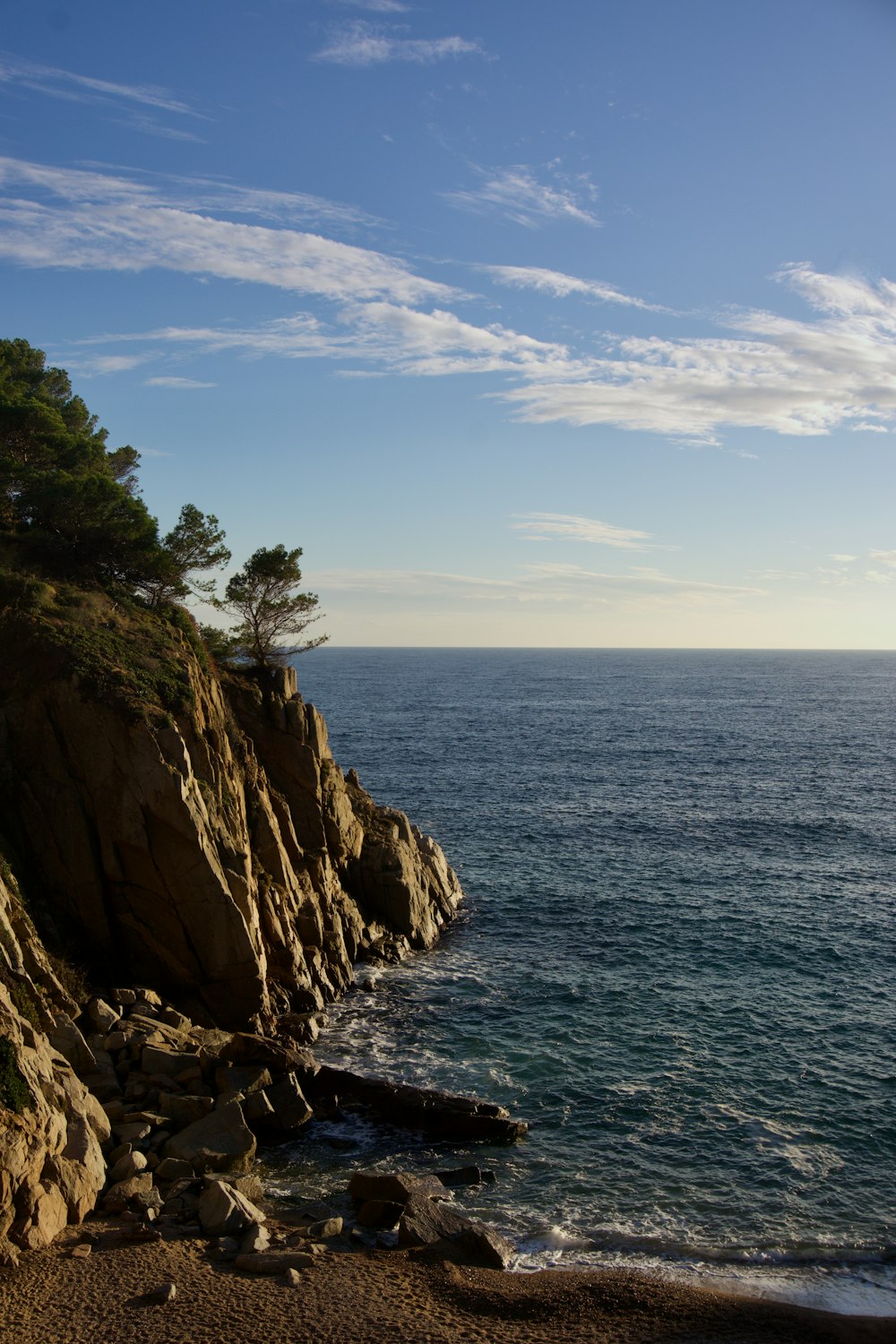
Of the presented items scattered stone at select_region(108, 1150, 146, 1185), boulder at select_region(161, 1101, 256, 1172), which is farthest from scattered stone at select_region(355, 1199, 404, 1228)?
scattered stone at select_region(108, 1150, 146, 1185)

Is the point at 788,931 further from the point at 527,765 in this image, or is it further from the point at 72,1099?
the point at 527,765

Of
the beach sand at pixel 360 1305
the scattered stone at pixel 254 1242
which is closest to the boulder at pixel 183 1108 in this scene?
the beach sand at pixel 360 1305

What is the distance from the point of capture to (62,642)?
1501 inches

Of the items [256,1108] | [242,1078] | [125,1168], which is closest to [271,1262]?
[125,1168]

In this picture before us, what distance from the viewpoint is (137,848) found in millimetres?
35875

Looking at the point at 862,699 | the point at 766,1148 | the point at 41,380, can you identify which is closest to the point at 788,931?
the point at 766,1148

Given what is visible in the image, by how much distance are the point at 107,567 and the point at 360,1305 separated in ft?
116

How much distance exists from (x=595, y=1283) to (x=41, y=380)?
63568 millimetres

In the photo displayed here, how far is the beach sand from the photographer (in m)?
20.9

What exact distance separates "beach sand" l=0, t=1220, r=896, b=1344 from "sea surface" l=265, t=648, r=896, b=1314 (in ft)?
4.78

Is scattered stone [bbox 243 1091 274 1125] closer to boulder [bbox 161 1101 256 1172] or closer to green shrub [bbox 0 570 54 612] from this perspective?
boulder [bbox 161 1101 256 1172]

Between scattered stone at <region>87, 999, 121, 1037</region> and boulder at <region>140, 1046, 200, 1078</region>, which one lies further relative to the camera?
scattered stone at <region>87, 999, 121, 1037</region>

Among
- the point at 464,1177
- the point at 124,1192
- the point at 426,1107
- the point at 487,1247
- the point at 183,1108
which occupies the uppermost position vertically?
the point at 183,1108

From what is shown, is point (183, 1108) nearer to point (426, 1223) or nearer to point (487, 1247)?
point (426, 1223)
